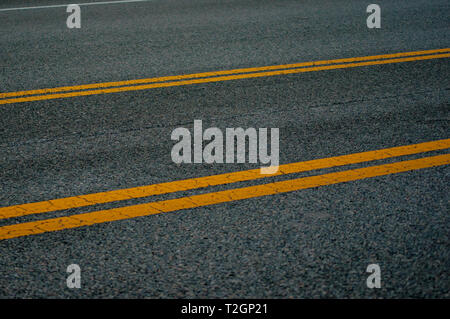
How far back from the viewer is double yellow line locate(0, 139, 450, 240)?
3391mm

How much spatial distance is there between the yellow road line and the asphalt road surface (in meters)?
0.02

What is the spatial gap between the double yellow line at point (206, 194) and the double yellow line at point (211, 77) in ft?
7.39

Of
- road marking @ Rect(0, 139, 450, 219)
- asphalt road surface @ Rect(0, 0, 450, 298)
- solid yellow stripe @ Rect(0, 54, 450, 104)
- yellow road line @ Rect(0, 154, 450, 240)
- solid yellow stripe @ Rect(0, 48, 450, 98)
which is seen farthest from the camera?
solid yellow stripe @ Rect(0, 48, 450, 98)

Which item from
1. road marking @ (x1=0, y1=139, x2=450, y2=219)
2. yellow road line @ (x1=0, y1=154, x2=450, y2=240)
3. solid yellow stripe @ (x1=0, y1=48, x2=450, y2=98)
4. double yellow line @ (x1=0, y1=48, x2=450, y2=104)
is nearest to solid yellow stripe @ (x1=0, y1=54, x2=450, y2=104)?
double yellow line @ (x1=0, y1=48, x2=450, y2=104)

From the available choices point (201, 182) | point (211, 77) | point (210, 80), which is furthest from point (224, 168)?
point (211, 77)

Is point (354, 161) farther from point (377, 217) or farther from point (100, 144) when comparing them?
point (100, 144)

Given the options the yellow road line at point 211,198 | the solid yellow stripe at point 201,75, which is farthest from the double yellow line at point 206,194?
the solid yellow stripe at point 201,75

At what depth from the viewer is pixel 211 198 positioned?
12.0ft

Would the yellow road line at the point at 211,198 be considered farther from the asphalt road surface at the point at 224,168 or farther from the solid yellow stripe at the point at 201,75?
the solid yellow stripe at the point at 201,75

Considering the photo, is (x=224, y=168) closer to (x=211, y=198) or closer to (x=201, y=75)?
(x=211, y=198)

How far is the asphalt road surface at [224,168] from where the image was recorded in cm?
292

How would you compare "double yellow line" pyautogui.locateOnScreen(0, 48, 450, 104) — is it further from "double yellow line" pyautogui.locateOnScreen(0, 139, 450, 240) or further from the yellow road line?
the yellow road line

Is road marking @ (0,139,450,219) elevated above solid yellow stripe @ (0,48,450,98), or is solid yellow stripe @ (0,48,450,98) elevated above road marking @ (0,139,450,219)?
solid yellow stripe @ (0,48,450,98)

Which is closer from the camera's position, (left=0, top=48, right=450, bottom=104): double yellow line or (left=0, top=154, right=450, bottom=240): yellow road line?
(left=0, top=154, right=450, bottom=240): yellow road line
